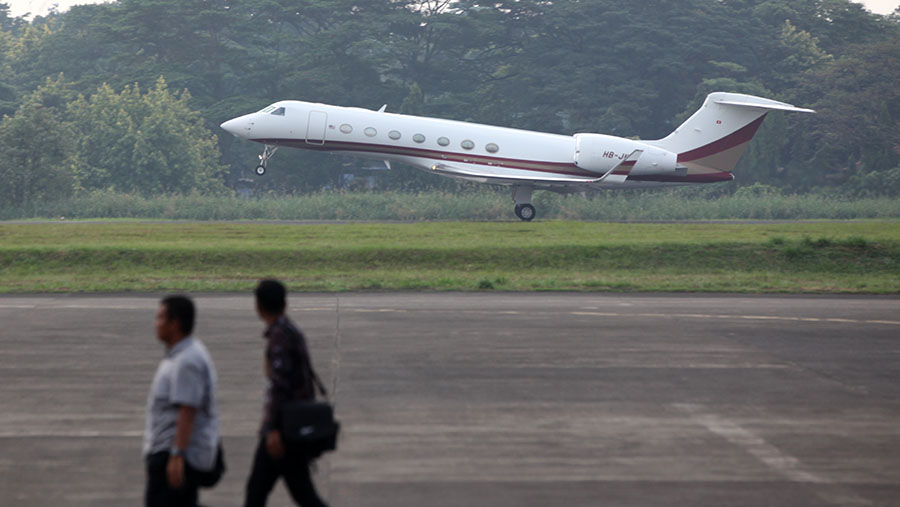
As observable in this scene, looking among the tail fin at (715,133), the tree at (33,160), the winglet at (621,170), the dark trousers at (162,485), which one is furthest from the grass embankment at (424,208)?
the dark trousers at (162,485)

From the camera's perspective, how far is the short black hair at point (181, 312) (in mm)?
6281

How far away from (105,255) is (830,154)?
5380 centimetres

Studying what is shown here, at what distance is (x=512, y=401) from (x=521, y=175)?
26.1m

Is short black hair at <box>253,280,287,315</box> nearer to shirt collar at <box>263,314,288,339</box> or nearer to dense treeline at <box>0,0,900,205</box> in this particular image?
shirt collar at <box>263,314,288,339</box>

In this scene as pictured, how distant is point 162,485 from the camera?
20.5 ft

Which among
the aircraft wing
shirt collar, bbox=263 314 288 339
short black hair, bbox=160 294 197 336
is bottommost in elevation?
shirt collar, bbox=263 314 288 339

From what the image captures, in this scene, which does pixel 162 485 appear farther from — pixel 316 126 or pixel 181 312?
pixel 316 126

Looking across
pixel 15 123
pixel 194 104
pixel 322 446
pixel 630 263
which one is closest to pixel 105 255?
pixel 630 263

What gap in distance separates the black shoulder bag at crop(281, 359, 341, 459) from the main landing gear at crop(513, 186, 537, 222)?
3181 cm

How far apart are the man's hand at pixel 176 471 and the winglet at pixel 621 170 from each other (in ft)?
106

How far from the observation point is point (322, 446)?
6.53m

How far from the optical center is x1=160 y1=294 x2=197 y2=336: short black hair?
6.28 metres

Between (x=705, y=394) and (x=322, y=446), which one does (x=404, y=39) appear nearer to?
(x=705, y=394)

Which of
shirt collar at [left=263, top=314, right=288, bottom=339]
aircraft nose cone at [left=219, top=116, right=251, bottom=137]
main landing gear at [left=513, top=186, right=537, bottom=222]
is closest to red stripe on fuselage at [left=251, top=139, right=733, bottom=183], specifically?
aircraft nose cone at [left=219, top=116, right=251, bottom=137]
